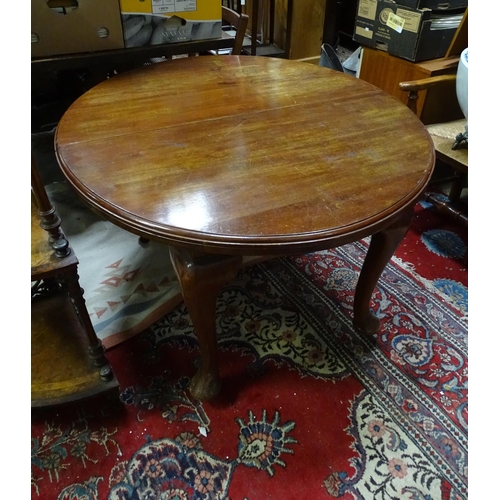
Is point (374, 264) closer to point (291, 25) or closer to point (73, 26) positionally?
point (73, 26)

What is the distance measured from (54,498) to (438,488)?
0.97 meters

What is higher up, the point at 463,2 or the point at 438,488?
the point at 463,2

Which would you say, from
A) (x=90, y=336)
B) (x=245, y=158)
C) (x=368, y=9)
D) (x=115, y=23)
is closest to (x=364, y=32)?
(x=368, y=9)

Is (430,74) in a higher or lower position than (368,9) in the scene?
lower

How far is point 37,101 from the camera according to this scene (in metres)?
2.06

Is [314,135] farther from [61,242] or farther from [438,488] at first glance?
[438,488]

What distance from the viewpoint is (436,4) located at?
6.64 ft

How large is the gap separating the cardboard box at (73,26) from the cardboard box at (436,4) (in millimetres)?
1368

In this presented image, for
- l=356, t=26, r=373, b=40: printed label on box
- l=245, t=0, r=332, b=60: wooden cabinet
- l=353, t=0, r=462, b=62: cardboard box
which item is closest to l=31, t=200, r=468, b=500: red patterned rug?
l=353, t=0, r=462, b=62: cardboard box

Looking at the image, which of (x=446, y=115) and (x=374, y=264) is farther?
(x=446, y=115)

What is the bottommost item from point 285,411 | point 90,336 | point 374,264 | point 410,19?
point 285,411

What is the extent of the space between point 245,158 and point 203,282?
0.32 metres

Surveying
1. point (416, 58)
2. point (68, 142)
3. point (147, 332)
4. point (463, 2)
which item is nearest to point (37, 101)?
point (68, 142)

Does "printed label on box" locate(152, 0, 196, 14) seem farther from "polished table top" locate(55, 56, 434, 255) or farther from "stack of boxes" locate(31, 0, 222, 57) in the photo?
"polished table top" locate(55, 56, 434, 255)
